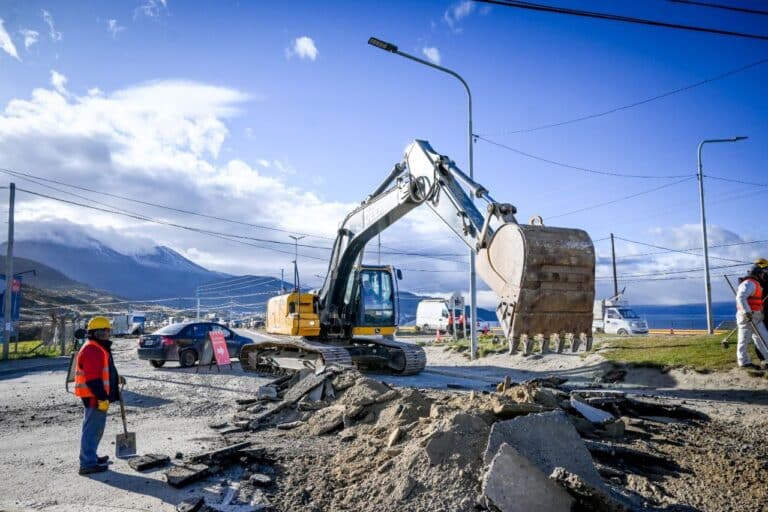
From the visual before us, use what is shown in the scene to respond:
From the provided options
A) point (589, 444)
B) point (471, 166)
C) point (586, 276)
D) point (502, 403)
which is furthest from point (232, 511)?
point (471, 166)

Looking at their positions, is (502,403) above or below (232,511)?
above

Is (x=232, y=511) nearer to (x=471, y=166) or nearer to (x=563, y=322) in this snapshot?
(x=563, y=322)

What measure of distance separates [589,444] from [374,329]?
971 cm

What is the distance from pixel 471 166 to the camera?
848 inches

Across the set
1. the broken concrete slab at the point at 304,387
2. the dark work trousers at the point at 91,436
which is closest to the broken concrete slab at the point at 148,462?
the dark work trousers at the point at 91,436

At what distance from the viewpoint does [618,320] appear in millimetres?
34875

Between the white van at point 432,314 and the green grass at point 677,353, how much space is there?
30.0 m

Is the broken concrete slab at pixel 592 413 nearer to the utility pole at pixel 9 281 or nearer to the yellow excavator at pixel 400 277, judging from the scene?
the yellow excavator at pixel 400 277

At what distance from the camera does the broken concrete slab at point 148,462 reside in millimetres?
6519

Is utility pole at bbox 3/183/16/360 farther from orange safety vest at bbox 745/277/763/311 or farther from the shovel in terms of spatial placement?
orange safety vest at bbox 745/277/763/311

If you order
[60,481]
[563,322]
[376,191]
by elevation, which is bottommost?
[60,481]

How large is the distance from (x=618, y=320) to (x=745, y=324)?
23.5m

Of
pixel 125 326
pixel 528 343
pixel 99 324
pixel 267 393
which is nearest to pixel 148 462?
pixel 99 324

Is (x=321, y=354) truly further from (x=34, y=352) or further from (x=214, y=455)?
(x=34, y=352)
